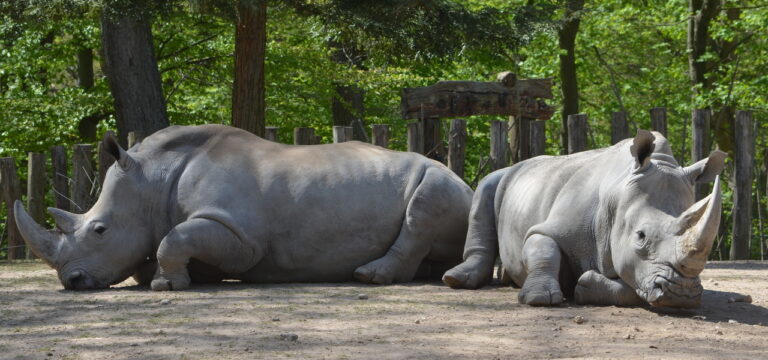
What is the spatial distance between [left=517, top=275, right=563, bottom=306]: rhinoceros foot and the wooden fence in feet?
13.2

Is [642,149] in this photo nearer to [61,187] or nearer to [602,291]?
[602,291]

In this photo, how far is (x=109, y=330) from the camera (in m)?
5.64

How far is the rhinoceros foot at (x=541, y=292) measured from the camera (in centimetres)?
641

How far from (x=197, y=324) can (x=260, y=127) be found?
5.21m

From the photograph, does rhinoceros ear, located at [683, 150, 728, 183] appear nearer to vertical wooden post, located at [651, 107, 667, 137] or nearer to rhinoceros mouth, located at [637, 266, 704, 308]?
rhinoceros mouth, located at [637, 266, 704, 308]

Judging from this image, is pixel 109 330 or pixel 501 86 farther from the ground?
pixel 501 86

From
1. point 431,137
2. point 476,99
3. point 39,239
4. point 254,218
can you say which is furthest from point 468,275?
point 476,99

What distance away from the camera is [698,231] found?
543cm

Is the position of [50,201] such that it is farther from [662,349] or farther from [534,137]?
[662,349]

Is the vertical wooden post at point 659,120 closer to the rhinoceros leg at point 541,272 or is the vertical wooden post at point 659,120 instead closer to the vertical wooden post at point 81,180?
the rhinoceros leg at point 541,272

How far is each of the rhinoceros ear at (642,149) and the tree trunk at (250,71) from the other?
5.09 meters

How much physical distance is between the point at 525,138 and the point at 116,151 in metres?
4.53

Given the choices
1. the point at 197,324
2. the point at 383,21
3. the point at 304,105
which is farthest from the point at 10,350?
the point at 304,105

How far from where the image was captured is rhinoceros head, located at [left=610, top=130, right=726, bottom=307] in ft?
18.1
